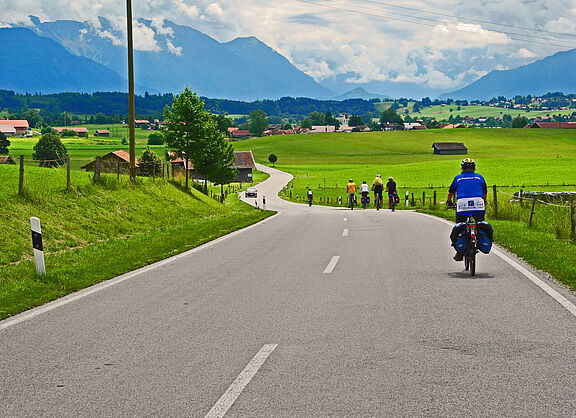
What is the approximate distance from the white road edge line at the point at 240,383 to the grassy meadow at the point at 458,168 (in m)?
5.44

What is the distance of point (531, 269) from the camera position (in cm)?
1037

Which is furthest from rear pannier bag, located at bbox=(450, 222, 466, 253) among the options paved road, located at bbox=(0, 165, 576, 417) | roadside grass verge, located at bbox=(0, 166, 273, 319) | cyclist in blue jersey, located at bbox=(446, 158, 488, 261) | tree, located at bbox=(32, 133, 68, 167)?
tree, located at bbox=(32, 133, 68, 167)

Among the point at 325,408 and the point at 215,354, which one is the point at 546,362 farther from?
the point at 215,354

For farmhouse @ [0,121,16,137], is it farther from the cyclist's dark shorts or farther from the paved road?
the cyclist's dark shorts

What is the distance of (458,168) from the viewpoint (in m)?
88.2

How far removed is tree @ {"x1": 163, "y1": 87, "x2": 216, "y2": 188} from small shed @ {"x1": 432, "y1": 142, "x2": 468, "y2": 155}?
100091 millimetres

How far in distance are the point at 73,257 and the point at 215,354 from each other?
8.14 m

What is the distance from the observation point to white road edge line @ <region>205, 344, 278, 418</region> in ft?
13.8

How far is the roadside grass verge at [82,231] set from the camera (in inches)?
380

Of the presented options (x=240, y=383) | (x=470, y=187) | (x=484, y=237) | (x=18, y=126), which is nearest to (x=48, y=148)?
(x=18, y=126)

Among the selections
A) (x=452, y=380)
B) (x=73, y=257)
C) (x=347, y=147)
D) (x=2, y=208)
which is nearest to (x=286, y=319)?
(x=452, y=380)

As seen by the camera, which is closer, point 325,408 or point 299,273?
point 325,408

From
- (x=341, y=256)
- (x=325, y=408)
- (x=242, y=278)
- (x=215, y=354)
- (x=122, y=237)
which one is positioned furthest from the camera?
(x=122, y=237)

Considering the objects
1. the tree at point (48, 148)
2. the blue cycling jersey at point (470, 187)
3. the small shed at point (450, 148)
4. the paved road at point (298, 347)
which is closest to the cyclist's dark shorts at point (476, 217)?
the blue cycling jersey at point (470, 187)
